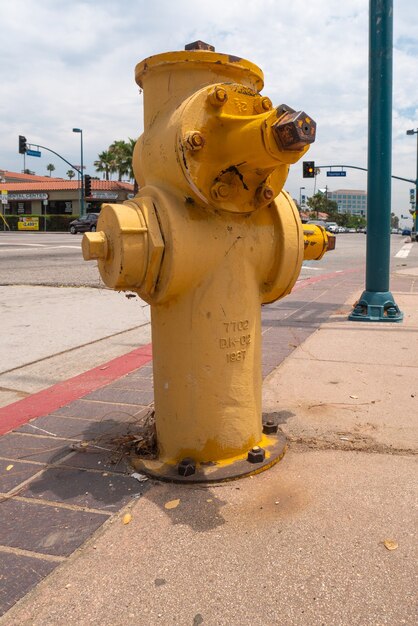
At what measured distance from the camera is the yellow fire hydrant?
231cm

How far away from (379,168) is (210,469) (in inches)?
200

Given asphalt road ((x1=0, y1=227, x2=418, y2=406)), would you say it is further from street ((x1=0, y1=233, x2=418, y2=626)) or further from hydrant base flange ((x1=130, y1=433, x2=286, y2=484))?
hydrant base flange ((x1=130, y1=433, x2=286, y2=484))

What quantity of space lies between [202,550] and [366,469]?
3.33ft

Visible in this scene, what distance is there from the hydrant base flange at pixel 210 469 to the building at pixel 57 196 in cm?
5113

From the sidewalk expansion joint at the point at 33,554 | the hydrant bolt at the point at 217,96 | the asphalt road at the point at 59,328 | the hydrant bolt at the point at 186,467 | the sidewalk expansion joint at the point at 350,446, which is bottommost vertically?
the sidewalk expansion joint at the point at 33,554

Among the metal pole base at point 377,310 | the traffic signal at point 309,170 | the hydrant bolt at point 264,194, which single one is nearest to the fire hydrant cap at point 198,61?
the hydrant bolt at point 264,194

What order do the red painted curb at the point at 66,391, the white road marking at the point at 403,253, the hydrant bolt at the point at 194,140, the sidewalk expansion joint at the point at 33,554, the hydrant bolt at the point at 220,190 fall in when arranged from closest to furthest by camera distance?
1. the sidewalk expansion joint at the point at 33,554
2. the hydrant bolt at the point at 194,140
3. the hydrant bolt at the point at 220,190
4. the red painted curb at the point at 66,391
5. the white road marking at the point at 403,253

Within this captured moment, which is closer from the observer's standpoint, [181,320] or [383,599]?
[383,599]

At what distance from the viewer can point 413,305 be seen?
26.3 ft

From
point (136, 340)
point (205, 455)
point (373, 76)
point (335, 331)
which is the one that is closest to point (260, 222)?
point (205, 455)

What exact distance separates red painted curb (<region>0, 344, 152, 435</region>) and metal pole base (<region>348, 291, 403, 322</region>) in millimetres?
2911

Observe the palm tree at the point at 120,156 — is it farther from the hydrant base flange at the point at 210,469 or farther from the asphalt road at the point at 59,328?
the hydrant base flange at the point at 210,469

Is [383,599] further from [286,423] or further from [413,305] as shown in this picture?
[413,305]

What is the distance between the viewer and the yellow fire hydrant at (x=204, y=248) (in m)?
2.31
